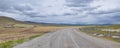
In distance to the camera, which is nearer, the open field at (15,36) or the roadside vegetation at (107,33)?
the open field at (15,36)

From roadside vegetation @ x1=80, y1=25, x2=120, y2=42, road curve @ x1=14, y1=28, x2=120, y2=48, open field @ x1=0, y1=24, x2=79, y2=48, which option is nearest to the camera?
road curve @ x1=14, y1=28, x2=120, y2=48

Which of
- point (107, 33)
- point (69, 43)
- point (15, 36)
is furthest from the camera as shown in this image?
point (15, 36)

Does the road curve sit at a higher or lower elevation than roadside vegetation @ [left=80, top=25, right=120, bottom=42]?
higher

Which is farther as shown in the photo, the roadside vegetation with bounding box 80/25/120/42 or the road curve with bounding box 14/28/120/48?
the roadside vegetation with bounding box 80/25/120/42

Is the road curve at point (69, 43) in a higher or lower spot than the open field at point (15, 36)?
higher

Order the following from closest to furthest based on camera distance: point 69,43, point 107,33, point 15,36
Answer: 1. point 69,43
2. point 107,33
3. point 15,36

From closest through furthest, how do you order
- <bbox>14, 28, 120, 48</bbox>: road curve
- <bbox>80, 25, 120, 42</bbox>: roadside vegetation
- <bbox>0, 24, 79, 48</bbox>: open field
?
<bbox>14, 28, 120, 48</bbox>: road curve < <bbox>0, 24, 79, 48</bbox>: open field < <bbox>80, 25, 120, 42</bbox>: roadside vegetation

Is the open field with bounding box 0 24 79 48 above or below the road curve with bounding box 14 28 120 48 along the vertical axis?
below

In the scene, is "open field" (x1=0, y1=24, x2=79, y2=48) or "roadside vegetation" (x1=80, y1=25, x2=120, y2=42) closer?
"open field" (x1=0, y1=24, x2=79, y2=48)

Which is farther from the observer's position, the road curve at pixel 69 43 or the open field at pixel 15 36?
the open field at pixel 15 36

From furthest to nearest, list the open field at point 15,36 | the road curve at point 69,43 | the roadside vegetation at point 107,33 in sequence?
1. the roadside vegetation at point 107,33
2. the open field at point 15,36
3. the road curve at point 69,43

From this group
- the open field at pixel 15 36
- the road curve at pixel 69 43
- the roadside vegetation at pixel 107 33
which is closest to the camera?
the road curve at pixel 69 43

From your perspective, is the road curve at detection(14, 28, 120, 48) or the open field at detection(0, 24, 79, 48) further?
the open field at detection(0, 24, 79, 48)

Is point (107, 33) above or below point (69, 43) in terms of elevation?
below
